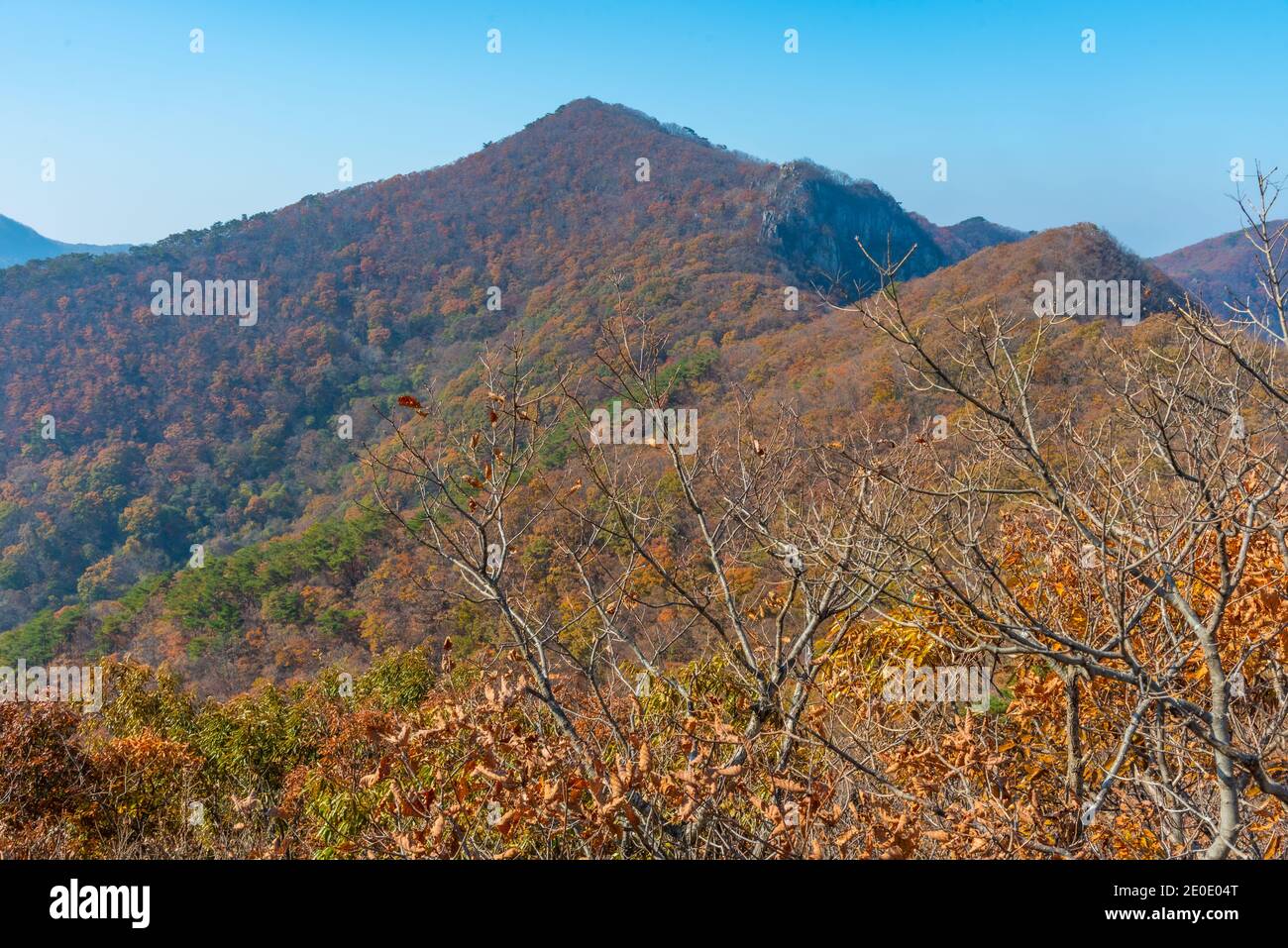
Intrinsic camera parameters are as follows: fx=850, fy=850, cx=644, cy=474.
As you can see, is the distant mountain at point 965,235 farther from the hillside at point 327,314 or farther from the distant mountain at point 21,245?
the distant mountain at point 21,245

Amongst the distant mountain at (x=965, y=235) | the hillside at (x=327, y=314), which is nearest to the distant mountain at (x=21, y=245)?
the hillside at (x=327, y=314)

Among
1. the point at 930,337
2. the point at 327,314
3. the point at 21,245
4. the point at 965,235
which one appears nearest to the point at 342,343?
the point at 327,314

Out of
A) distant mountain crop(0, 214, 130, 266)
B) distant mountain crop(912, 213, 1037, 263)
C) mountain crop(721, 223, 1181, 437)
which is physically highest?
distant mountain crop(0, 214, 130, 266)

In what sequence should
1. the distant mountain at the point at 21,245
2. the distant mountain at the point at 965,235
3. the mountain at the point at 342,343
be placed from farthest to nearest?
the distant mountain at the point at 21,245
the distant mountain at the point at 965,235
the mountain at the point at 342,343

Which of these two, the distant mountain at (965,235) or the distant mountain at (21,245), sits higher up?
the distant mountain at (21,245)

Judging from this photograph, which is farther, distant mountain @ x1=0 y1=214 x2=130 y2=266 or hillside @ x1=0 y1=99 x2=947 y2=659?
distant mountain @ x1=0 y1=214 x2=130 y2=266

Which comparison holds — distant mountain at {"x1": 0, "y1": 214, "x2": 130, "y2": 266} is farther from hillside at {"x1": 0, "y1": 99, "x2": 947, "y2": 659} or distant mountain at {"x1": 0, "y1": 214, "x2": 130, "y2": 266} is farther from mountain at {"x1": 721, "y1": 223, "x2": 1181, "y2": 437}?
mountain at {"x1": 721, "y1": 223, "x2": 1181, "y2": 437}

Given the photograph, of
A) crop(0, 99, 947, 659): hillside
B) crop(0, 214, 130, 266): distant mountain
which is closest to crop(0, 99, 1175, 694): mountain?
crop(0, 99, 947, 659): hillside
